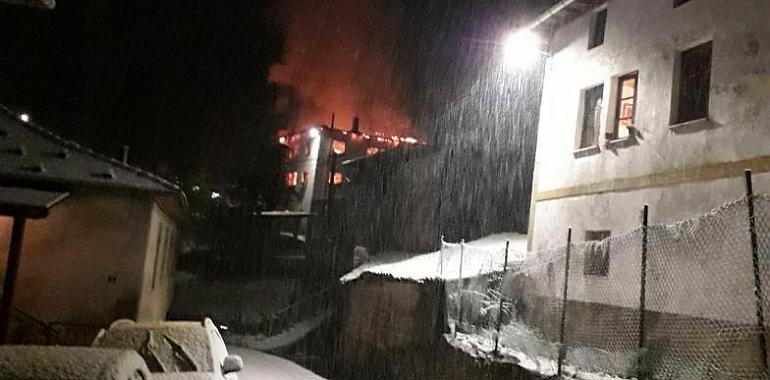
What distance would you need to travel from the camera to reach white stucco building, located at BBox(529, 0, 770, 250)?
1048cm

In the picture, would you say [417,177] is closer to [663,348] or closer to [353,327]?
[353,327]

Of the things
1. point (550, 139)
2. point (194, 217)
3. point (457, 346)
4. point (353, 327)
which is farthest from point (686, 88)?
point (194, 217)

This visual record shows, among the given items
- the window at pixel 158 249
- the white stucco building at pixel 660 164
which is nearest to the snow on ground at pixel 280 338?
the window at pixel 158 249

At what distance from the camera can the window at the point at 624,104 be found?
13.5m

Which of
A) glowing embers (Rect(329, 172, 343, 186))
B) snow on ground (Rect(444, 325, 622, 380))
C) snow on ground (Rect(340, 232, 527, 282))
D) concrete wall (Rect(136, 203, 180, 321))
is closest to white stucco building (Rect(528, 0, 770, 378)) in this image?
snow on ground (Rect(444, 325, 622, 380))

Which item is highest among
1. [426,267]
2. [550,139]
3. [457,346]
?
[550,139]

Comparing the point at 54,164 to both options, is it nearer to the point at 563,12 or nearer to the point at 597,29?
the point at 563,12

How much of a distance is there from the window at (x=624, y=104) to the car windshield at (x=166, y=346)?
9.17 meters

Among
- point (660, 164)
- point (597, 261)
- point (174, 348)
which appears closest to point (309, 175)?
point (597, 261)

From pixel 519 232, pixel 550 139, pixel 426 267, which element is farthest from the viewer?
pixel 519 232

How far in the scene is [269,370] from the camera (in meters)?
15.7

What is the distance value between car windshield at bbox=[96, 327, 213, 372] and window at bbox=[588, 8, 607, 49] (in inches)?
428

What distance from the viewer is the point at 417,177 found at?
2994cm

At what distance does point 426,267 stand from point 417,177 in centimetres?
939
